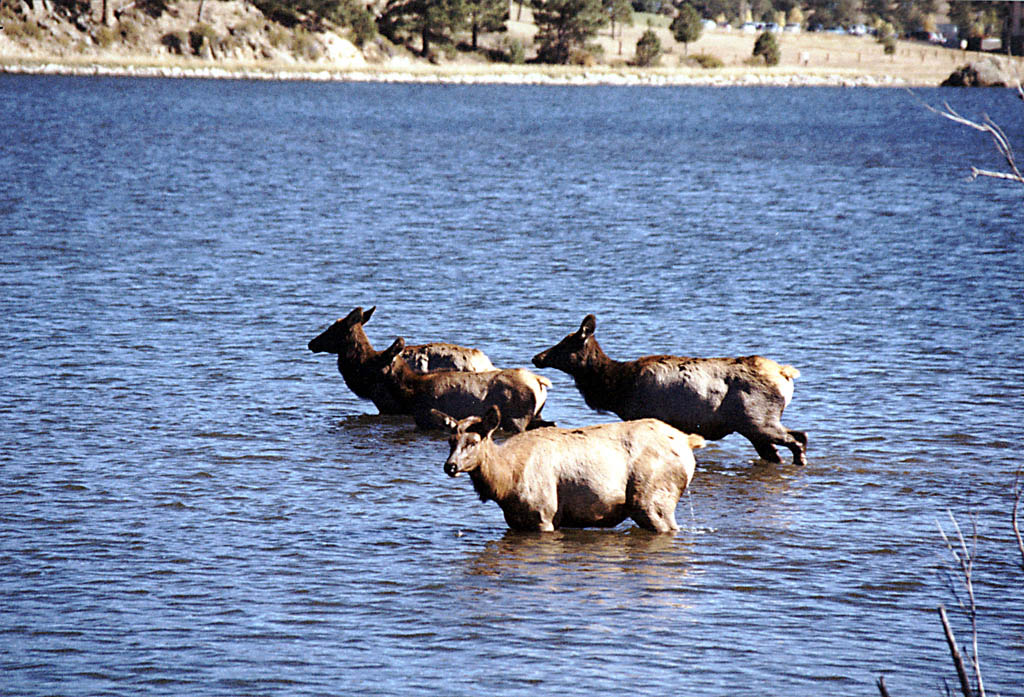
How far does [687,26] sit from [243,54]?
63.5 meters

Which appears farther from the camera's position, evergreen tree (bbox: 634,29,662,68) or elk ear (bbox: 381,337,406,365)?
evergreen tree (bbox: 634,29,662,68)

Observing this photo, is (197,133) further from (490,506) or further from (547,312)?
(490,506)

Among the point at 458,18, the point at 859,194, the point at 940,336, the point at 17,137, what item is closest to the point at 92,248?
the point at 940,336

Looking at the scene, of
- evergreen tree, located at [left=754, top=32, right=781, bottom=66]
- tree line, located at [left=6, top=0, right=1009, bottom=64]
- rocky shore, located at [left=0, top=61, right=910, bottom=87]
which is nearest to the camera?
rocky shore, located at [left=0, top=61, right=910, bottom=87]

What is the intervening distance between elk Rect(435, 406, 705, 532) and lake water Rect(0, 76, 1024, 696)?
0.99ft

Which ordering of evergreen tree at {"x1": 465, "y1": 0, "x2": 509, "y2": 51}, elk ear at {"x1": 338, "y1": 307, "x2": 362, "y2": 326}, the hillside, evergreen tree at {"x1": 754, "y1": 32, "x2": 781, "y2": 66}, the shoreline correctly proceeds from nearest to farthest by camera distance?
1. elk ear at {"x1": 338, "y1": 307, "x2": 362, "y2": 326}
2. the shoreline
3. the hillside
4. evergreen tree at {"x1": 465, "y1": 0, "x2": 509, "y2": 51}
5. evergreen tree at {"x1": 754, "y1": 32, "x2": 781, "y2": 66}

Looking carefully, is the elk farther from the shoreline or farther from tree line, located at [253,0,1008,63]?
tree line, located at [253,0,1008,63]

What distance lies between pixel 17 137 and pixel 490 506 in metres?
59.6

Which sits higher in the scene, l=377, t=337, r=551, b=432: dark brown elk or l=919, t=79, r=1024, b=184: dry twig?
l=919, t=79, r=1024, b=184: dry twig

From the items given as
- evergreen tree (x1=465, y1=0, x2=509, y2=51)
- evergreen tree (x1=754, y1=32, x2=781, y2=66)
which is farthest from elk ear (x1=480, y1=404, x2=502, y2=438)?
evergreen tree (x1=754, y1=32, x2=781, y2=66)

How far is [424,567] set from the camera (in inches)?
484

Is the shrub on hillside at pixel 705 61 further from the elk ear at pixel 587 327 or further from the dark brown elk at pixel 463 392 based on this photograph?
the elk ear at pixel 587 327

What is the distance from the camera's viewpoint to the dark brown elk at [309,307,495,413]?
1822 cm

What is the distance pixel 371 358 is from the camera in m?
18.3
